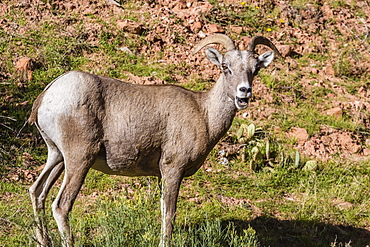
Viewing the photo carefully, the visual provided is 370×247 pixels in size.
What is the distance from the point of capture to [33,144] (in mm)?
8422

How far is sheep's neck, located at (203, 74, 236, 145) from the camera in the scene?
Result: 6422 millimetres

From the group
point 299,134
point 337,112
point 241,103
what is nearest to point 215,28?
point 337,112

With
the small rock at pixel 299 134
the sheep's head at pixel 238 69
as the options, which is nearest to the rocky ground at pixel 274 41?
the small rock at pixel 299 134

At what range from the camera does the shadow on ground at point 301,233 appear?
716 cm

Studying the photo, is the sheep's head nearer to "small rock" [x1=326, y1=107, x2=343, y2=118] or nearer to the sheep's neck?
the sheep's neck

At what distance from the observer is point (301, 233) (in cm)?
734

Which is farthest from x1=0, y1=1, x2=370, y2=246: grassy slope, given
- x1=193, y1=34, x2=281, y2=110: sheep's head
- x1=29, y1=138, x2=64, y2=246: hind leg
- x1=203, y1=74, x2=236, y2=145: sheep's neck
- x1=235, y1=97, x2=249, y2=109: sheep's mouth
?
x1=193, y1=34, x2=281, y2=110: sheep's head

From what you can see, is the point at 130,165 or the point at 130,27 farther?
the point at 130,27

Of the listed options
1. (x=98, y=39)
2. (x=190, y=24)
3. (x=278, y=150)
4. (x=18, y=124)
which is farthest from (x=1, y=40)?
(x=278, y=150)

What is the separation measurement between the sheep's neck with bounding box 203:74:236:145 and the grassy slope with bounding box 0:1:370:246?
1.06 metres

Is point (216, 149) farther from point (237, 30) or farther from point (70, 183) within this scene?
point (237, 30)

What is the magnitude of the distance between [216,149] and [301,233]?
7.85ft

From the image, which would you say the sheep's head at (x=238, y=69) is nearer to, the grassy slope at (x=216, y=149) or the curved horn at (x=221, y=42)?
the curved horn at (x=221, y=42)

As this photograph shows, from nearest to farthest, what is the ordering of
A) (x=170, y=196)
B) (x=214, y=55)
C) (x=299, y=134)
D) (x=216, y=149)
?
(x=170, y=196), (x=214, y=55), (x=216, y=149), (x=299, y=134)
